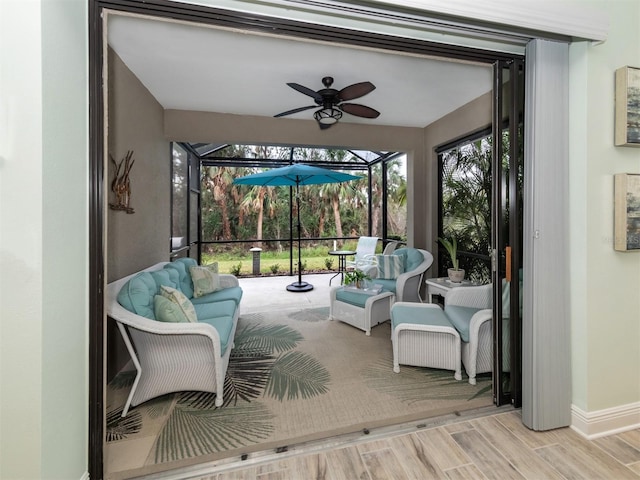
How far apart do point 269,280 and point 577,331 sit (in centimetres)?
564

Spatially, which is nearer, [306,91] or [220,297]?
[306,91]

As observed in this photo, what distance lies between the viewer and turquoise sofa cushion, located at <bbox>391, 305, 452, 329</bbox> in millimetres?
2579

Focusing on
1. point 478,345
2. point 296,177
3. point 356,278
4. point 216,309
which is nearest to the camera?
point 478,345

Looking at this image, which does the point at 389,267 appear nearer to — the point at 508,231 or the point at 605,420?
the point at 508,231

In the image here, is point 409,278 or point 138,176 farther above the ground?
point 138,176

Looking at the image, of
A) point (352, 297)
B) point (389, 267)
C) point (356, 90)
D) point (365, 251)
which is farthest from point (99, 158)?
point (365, 251)

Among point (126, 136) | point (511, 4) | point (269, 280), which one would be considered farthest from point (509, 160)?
point (269, 280)

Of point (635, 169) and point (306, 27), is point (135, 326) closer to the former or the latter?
point (306, 27)

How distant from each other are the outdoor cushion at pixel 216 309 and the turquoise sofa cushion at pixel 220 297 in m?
0.18

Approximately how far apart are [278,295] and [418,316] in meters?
3.21

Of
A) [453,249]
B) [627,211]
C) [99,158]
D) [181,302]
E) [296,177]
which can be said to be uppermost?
[296,177]

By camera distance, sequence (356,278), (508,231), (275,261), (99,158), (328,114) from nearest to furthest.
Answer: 1. (99,158)
2. (508,231)
3. (328,114)
4. (356,278)
5. (275,261)

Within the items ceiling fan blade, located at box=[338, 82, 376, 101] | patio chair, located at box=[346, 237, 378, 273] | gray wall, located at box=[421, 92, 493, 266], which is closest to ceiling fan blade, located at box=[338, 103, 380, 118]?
ceiling fan blade, located at box=[338, 82, 376, 101]

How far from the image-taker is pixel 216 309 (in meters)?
2.96
